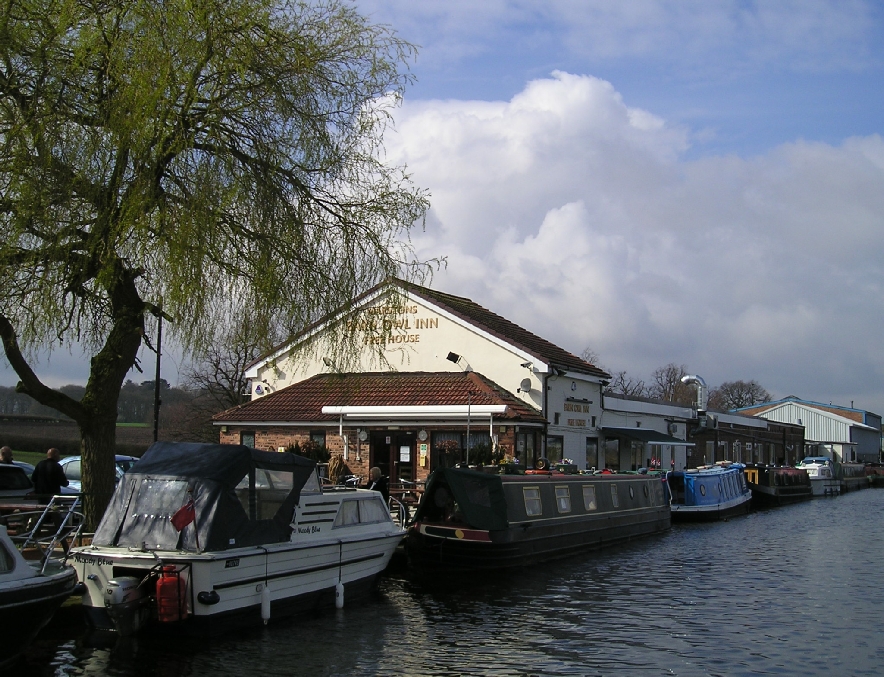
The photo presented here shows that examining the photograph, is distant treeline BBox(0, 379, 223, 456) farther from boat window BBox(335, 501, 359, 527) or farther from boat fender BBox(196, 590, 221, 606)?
boat fender BBox(196, 590, 221, 606)

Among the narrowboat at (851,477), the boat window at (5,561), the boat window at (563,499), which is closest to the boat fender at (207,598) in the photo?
the boat window at (5,561)

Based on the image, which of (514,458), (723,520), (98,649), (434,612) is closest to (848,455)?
(723,520)

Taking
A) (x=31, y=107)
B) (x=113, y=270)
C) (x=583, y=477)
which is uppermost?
(x=31, y=107)

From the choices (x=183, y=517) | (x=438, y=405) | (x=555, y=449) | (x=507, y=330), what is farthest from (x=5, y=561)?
(x=507, y=330)

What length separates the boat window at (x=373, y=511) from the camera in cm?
1661

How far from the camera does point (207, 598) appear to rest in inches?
486

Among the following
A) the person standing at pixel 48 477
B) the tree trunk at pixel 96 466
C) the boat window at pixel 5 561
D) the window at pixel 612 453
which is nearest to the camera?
the boat window at pixel 5 561

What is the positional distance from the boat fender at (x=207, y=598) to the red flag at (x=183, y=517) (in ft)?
2.94

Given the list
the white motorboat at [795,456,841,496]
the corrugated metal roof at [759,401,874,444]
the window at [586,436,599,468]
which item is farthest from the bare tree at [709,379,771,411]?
the window at [586,436,599,468]

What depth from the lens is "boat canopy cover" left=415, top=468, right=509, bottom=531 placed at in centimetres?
1956

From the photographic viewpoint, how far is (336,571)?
15.3 metres

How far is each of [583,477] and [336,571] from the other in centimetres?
1052

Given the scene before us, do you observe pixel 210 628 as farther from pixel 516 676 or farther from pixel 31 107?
pixel 31 107

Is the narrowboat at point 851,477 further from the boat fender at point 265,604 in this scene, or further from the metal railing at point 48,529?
Answer: the metal railing at point 48,529
